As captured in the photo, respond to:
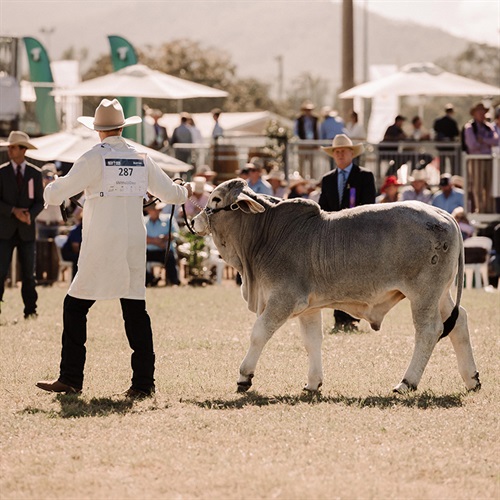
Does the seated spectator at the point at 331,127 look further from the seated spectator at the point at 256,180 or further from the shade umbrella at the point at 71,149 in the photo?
the seated spectator at the point at 256,180

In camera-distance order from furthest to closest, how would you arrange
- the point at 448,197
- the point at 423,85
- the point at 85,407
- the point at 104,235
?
the point at 423,85 → the point at 448,197 → the point at 104,235 → the point at 85,407

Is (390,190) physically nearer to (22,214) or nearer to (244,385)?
(22,214)

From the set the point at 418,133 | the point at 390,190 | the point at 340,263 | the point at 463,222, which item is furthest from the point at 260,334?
the point at 418,133

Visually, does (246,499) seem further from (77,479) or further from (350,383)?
(350,383)

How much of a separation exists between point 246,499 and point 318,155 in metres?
19.6

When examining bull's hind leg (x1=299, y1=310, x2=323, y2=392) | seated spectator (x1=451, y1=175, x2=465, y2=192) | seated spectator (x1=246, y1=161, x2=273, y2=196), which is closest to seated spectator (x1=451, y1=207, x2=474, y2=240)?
seated spectator (x1=451, y1=175, x2=465, y2=192)

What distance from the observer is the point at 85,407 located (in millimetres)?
9914

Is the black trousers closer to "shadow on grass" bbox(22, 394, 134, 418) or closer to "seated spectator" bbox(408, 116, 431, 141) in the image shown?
"shadow on grass" bbox(22, 394, 134, 418)

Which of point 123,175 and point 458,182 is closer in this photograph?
point 123,175

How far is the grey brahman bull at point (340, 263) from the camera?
10.3m

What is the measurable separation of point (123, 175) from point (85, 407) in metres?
1.81

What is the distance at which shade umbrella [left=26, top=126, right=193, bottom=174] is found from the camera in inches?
892

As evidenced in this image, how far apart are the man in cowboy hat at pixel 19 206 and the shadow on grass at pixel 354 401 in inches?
258

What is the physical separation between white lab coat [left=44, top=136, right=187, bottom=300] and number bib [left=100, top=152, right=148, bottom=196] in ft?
0.15
